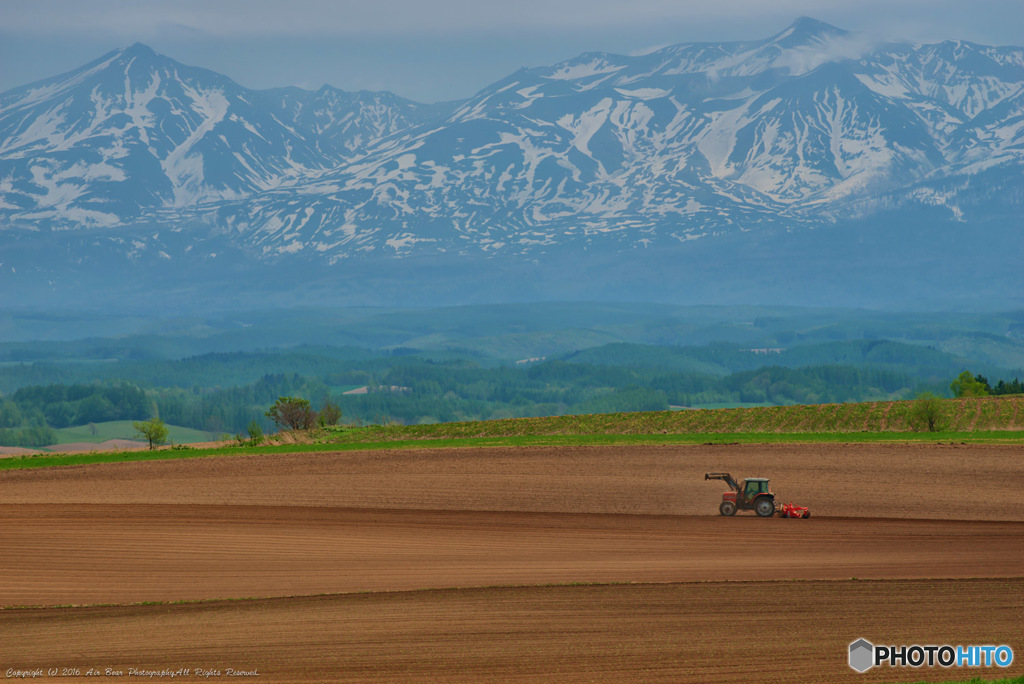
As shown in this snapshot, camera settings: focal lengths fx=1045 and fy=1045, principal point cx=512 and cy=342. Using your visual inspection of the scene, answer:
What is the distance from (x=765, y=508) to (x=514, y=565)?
45.6ft

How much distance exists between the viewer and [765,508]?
145 feet

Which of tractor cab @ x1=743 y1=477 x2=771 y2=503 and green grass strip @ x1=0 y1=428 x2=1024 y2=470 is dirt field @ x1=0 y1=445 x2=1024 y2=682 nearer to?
tractor cab @ x1=743 y1=477 x2=771 y2=503

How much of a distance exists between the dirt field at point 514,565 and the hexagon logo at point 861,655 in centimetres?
43

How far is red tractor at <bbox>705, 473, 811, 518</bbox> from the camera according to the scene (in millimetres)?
44062

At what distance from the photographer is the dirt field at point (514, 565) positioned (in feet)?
84.4

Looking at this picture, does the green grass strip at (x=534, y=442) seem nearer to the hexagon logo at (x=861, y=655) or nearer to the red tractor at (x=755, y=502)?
the red tractor at (x=755, y=502)

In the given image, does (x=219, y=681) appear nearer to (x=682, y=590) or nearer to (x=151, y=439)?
(x=682, y=590)

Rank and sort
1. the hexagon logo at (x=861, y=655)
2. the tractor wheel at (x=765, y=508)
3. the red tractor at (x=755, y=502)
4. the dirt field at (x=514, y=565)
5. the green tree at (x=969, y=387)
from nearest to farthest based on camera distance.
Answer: the hexagon logo at (x=861, y=655)
the dirt field at (x=514, y=565)
the red tractor at (x=755, y=502)
the tractor wheel at (x=765, y=508)
the green tree at (x=969, y=387)

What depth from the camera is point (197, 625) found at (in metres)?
28.4

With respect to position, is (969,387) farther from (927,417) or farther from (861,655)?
(861,655)

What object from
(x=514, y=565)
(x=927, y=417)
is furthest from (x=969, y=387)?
(x=514, y=565)

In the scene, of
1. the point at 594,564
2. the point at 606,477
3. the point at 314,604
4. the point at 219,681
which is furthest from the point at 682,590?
the point at 606,477

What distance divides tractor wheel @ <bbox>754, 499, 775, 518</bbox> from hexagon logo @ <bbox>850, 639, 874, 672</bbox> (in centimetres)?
1842

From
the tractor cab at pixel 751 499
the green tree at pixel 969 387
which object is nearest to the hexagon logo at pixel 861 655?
the tractor cab at pixel 751 499
